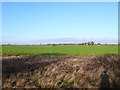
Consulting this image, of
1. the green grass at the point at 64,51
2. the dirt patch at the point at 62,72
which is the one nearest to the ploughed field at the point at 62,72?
the dirt patch at the point at 62,72

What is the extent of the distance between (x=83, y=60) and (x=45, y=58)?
3.39 meters

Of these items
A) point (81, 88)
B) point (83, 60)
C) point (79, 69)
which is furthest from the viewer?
point (83, 60)

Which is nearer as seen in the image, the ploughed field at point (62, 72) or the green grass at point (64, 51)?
the ploughed field at point (62, 72)

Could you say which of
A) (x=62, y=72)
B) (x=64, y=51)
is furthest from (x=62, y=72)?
(x=64, y=51)

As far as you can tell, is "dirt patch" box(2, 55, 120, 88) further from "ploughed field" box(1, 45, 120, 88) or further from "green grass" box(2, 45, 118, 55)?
"green grass" box(2, 45, 118, 55)

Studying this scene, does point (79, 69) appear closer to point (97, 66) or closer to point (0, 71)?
point (97, 66)

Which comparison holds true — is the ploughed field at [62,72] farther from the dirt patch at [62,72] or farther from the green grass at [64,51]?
the green grass at [64,51]

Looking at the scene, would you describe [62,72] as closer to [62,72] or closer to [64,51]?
[62,72]

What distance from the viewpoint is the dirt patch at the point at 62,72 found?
2177 cm

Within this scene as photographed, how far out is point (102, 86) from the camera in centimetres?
2131

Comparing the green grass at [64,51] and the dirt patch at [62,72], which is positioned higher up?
the green grass at [64,51]

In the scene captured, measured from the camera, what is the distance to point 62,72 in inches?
→ 906

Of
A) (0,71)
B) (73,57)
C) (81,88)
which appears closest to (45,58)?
(73,57)

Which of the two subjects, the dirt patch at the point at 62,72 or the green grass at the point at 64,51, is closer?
the dirt patch at the point at 62,72
